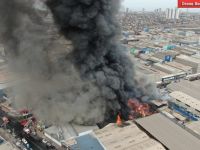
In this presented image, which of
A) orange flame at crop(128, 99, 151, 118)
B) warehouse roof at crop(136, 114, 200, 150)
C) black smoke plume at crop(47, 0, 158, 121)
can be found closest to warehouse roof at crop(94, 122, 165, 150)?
warehouse roof at crop(136, 114, 200, 150)

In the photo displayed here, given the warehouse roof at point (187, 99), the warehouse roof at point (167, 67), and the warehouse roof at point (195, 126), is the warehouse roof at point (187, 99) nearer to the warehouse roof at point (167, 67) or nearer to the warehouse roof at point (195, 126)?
the warehouse roof at point (195, 126)

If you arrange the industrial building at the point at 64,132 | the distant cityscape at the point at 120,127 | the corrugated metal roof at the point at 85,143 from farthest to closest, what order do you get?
the industrial building at the point at 64,132
the corrugated metal roof at the point at 85,143
the distant cityscape at the point at 120,127

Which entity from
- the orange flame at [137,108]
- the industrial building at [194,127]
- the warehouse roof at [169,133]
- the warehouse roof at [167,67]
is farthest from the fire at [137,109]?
the warehouse roof at [167,67]

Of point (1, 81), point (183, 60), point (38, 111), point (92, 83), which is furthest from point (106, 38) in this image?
→ point (183, 60)

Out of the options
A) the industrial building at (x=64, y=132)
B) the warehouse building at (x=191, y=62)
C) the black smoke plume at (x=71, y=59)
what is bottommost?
the industrial building at (x=64, y=132)

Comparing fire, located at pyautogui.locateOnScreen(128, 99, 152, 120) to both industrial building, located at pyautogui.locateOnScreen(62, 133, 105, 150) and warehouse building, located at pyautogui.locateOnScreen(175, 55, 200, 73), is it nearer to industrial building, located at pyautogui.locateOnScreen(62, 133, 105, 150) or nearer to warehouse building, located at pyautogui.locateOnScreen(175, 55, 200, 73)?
industrial building, located at pyautogui.locateOnScreen(62, 133, 105, 150)

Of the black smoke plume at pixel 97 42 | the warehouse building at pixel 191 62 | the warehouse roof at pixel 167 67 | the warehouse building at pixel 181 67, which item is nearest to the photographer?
the black smoke plume at pixel 97 42
